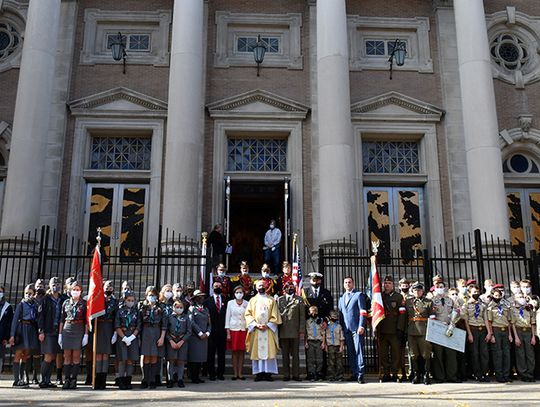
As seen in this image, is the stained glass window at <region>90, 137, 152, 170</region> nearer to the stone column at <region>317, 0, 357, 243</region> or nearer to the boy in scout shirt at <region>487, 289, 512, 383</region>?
the stone column at <region>317, 0, 357, 243</region>

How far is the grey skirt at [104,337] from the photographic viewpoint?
9.79 metres

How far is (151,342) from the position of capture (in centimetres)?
1002

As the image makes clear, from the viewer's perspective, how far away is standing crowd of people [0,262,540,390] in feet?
32.8

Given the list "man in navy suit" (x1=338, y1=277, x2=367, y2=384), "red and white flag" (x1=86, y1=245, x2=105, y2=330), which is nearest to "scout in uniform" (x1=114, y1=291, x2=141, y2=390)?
"red and white flag" (x1=86, y1=245, x2=105, y2=330)

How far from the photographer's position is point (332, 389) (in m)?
9.41

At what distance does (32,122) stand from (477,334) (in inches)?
547

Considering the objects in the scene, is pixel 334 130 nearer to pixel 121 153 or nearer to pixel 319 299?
pixel 319 299

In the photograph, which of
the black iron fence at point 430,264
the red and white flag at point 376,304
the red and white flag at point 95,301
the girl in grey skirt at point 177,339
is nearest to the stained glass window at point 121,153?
the black iron fence at point 430,264

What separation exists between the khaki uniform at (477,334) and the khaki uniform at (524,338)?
0.65 metres

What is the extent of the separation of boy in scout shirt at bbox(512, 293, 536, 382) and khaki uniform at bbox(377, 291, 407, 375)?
2.27 meters

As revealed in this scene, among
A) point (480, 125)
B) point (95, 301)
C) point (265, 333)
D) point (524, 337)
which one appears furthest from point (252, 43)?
point (524, 337)

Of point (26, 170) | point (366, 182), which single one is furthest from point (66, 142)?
point (366, 182)

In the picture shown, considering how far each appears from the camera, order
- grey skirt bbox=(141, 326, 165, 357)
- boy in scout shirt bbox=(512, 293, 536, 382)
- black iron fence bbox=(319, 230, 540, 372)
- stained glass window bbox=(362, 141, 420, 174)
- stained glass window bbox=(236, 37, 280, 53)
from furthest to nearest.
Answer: stained glass window bbox=(236, 37, 280, 53)
stained glass window bbox=(362, 141, 420, 174)
black iron fence bbox=(319, 230, 540, 372)
boy in scout shirt bbox=(512, 293, 536, 382)
grey skirt bbox=(141, 326, 165, 357)

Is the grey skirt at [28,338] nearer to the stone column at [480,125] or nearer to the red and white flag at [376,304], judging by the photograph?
the red and white flag at [376,304]
